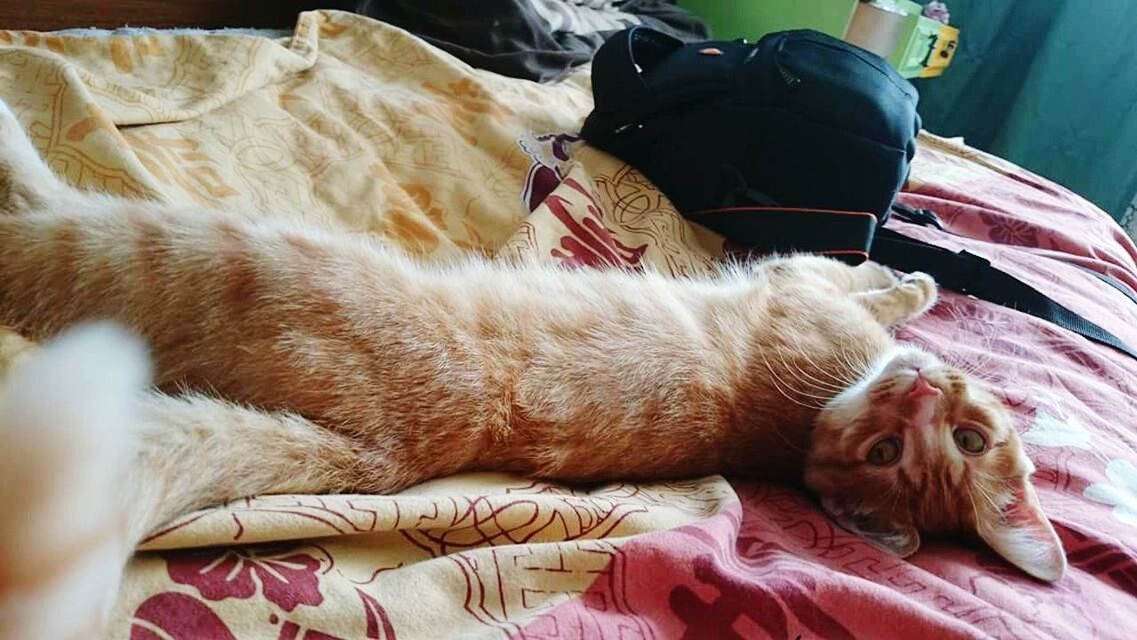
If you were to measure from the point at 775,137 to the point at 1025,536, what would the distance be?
0.77 m

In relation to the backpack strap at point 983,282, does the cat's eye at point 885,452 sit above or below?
below

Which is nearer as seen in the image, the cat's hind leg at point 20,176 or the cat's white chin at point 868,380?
the cat's hind leg at point 20,176

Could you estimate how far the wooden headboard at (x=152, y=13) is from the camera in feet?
5.21

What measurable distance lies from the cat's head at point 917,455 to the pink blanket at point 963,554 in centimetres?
5

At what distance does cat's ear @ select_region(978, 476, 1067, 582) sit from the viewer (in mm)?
889

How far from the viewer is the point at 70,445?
51 centimetres

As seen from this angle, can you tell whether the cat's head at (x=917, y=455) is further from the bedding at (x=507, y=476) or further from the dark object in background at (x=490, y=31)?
the dark object in background at (x=490, y=31)

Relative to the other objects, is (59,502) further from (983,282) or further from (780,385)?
(983,282)

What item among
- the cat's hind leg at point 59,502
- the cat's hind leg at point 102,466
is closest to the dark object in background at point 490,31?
the cat's hind leg at point 102,466

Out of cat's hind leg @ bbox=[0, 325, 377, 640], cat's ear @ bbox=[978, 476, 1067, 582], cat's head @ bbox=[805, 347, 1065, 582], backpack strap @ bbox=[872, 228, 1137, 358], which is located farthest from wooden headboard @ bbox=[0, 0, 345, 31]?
cat's ear @ bbox=[978, 476, 1067, 582]

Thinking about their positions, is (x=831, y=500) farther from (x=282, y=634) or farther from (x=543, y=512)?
(x=282, y=634)

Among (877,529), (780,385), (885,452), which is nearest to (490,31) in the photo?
(780,385)

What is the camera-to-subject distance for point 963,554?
97 centimetres

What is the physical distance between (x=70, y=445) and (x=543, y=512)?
39 centimetres
